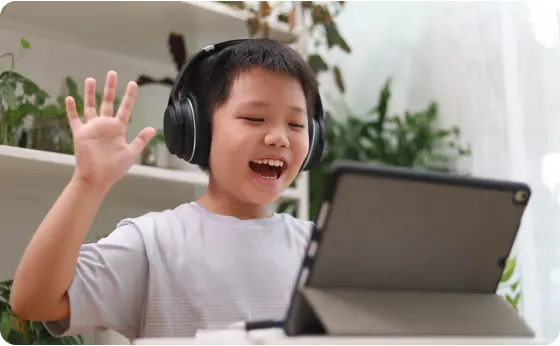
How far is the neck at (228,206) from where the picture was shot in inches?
45.5

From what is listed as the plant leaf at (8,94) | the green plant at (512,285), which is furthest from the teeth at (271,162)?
the green plant at (512,285)

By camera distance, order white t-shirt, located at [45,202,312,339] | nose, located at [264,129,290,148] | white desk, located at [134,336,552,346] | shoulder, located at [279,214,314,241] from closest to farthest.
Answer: white desk, located at [134,336,552,346] → white t-shirt, located at [45,202,312,339] → nose, located at [264,129,290,148] → shoulder, located at [279,214,314,241]

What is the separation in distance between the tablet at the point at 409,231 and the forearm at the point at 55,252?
38cm

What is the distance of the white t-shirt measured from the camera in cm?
96

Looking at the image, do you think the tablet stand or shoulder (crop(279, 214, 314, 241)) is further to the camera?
shoulder (crop(279, 214, 314, 241))

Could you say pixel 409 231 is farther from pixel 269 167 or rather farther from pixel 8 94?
pixel 8 94

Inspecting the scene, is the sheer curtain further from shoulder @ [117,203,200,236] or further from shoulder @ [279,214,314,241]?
shoulder @ [117,203,200,236]

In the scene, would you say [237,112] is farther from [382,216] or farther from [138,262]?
[382,216]

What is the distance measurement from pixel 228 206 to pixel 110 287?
0.28m

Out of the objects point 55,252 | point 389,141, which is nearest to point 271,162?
point 55,252

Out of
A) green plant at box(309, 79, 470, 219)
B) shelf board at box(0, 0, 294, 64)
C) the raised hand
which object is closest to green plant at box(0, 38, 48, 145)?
shelf board at box(0, 0, 294, 64)

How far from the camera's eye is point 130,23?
190 cm

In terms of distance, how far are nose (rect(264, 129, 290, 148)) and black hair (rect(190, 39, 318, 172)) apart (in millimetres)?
113

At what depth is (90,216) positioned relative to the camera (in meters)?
0.87
